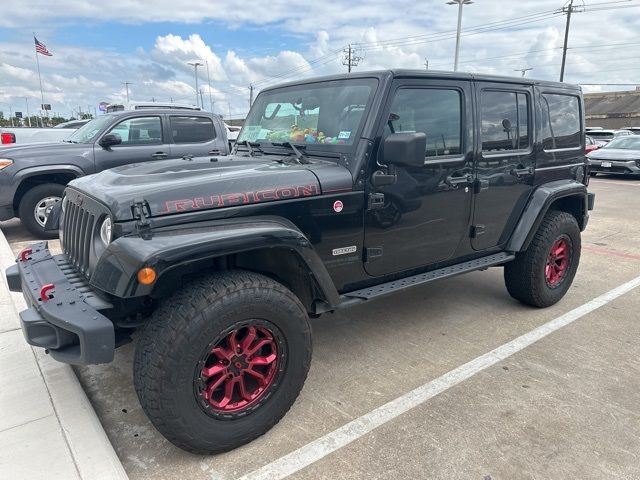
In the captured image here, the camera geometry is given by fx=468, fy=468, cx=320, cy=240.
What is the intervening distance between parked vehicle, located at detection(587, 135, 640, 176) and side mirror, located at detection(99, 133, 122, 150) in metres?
13.3

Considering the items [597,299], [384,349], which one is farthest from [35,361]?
[597,299]

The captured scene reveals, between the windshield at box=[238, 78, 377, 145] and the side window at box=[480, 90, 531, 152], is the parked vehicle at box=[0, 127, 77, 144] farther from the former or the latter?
the side window at box=[480, 90, 531, 152]

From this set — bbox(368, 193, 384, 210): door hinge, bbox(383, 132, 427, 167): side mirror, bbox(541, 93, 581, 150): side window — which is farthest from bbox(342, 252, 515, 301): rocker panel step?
bbox(541, 93, 581, 150): side window

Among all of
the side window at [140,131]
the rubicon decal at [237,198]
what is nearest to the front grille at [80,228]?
the rubicon decal at [237,198]

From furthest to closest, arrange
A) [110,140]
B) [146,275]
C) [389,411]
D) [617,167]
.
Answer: [617,167], [110,140], [389,411], [146,275]

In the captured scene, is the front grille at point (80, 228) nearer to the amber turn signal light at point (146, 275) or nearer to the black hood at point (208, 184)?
the black hood at point (208, 184)

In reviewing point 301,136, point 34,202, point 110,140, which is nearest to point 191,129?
point 110,140

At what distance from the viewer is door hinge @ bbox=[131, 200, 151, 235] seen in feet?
7.23

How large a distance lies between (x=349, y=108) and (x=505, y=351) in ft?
7.06

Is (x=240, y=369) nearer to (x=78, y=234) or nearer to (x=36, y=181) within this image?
(x=78, y=234)

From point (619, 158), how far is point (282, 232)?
50.4ft

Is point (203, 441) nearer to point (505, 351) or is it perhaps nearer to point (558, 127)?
point (505, 351)

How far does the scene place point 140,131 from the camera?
23.4 feet

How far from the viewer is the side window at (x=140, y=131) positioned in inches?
276
